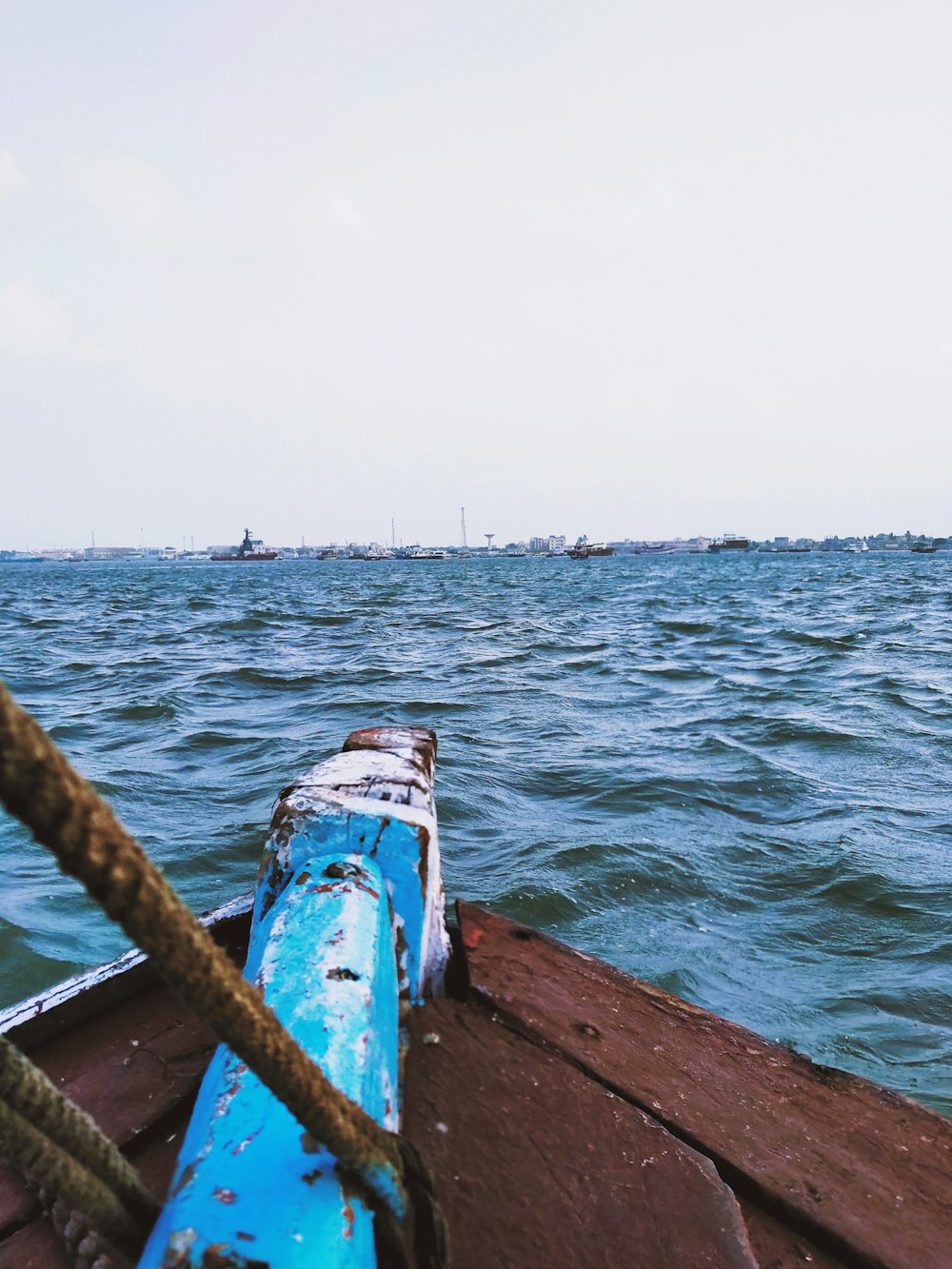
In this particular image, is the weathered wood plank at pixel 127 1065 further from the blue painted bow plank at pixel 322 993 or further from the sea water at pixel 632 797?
the sea water at pixel 632 797

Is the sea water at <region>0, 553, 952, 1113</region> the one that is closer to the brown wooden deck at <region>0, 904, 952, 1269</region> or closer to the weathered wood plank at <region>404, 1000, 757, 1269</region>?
the brown wooden deck at <region>0, 904, 952, 1269</region>

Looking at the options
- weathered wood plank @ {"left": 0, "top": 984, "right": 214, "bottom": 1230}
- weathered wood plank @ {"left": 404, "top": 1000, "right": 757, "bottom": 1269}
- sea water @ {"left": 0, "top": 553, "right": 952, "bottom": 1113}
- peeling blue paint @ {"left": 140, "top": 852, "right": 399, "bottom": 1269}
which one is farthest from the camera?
sea water @ {"left": 0, "top": 553, "right": 952, "bottom": 1113}

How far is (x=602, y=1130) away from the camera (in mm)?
1451

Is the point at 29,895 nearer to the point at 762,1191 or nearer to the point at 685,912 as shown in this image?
→ the point at 685,912

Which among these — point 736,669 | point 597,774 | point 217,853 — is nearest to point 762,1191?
point 217,853

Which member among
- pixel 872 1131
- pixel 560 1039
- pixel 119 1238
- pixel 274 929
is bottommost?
pixel 872 1131

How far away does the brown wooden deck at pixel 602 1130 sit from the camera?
1.24m

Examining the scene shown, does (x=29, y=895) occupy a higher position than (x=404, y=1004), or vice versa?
(x=404, y=1004)

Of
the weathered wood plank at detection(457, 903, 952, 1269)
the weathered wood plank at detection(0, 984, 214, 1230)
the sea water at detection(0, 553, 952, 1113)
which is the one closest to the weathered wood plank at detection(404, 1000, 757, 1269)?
the weathered wood plank at detection(457, 903, 952, 1269)

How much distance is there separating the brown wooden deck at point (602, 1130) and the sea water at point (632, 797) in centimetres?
121

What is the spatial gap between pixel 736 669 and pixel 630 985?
10039 mm

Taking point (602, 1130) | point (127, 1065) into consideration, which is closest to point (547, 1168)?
point (602, 1130)

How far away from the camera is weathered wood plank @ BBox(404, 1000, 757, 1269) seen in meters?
1.19

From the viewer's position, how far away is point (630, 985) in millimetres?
2125
